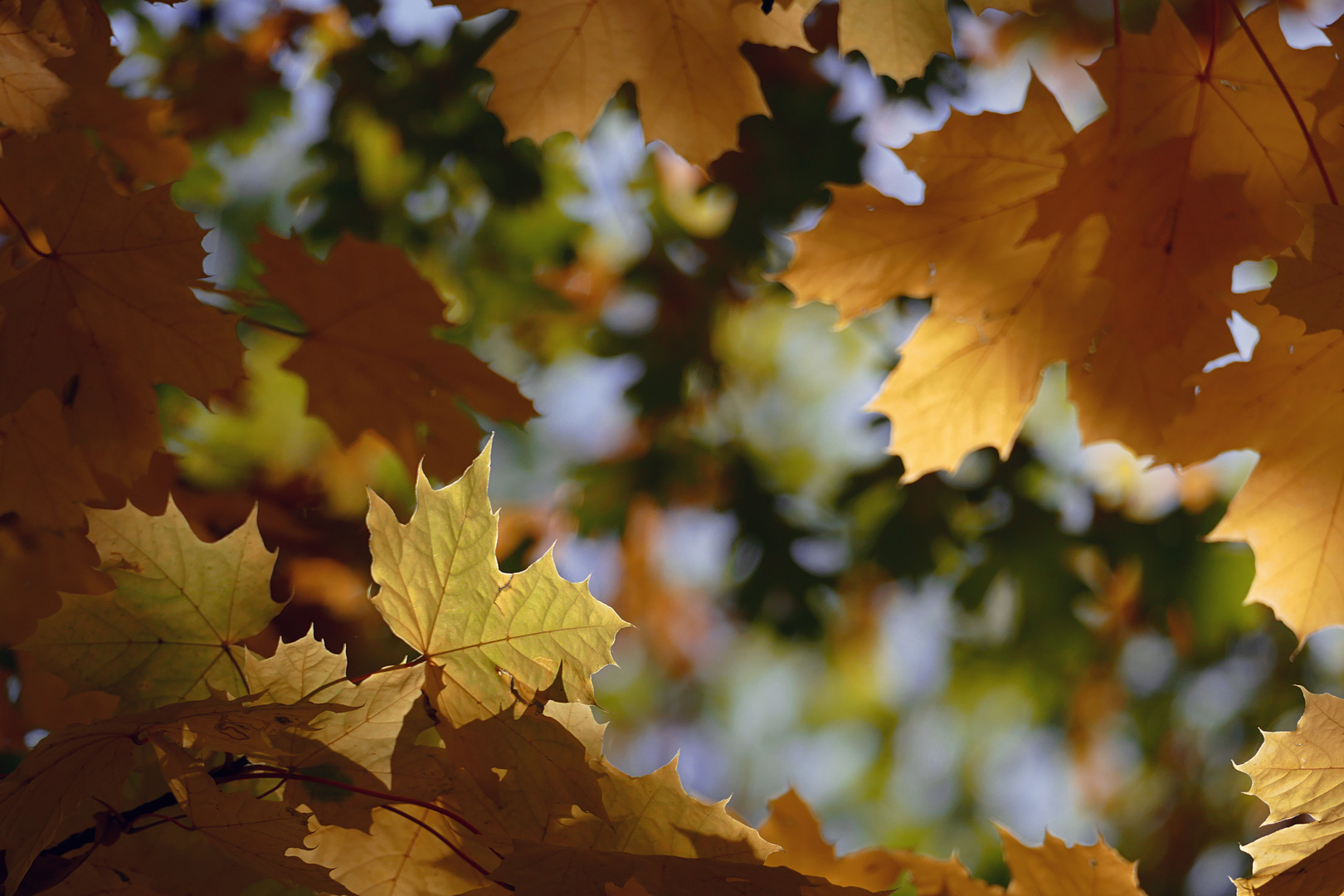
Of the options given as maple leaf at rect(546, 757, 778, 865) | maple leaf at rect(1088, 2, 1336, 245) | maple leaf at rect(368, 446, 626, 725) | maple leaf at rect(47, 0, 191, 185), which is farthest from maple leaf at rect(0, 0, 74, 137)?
maple leaf at rect(1088, 2, 1336, 245)

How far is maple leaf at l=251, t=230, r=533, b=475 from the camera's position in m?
1.32

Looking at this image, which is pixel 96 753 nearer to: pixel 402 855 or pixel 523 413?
pixel 402 855

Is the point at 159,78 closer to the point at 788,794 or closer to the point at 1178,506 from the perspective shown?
the point at 788,794

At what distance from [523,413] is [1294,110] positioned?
3.48 ft

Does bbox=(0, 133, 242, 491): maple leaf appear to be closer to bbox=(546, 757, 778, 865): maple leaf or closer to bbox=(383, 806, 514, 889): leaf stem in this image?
bbox=(383, 806, 514, 889): leaf stem

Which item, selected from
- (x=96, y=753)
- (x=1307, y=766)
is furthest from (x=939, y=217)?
(x=96, y=753)

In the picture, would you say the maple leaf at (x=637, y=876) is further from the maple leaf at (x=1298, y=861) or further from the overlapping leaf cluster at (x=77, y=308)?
the overlapping leaf cluster at (x=77, y=308)

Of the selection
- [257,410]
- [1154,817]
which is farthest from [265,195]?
[1154,817]

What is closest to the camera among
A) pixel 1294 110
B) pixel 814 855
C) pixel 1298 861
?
pixel 1298 861

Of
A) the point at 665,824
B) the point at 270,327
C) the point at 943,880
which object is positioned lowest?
the point at 943,880

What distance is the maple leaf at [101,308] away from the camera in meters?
0.87

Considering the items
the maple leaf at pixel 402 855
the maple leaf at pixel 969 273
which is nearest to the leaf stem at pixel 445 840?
the maple leaf at pixel 402 855

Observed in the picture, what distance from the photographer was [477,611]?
0.74m

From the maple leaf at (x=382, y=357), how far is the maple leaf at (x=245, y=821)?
71 centimetres
